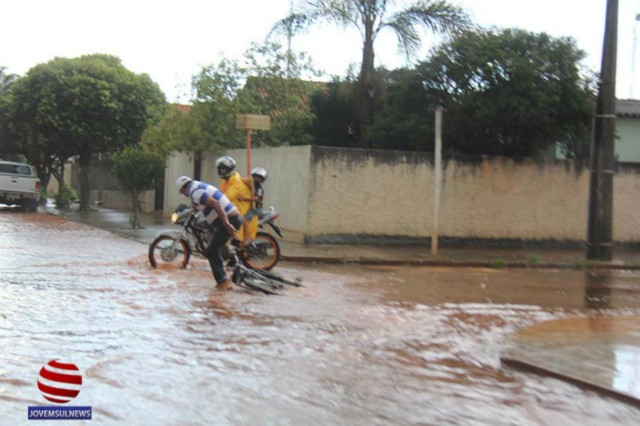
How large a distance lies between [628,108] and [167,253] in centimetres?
2030

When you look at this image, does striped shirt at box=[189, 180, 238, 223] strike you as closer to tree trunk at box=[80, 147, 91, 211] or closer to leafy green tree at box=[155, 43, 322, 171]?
leafy green tree at box=[155, 43, 322, 171]

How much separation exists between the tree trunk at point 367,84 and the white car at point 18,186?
15.0 meters

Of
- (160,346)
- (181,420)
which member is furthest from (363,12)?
(181,420)

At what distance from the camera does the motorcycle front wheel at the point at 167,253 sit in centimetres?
1141

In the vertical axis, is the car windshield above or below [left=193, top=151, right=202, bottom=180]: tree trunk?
below

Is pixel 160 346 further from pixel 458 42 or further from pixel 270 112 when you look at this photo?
pixel 270 112

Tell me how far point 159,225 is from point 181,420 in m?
16.9

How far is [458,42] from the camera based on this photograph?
16203 mm

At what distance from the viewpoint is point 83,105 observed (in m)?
A: 27.5

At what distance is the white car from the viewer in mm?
26781

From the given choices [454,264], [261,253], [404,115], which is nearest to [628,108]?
[404,115]

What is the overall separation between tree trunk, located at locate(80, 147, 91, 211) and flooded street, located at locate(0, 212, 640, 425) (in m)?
17.3

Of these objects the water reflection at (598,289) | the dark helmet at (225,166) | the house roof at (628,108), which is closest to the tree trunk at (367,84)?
the water reflection at (598,289)

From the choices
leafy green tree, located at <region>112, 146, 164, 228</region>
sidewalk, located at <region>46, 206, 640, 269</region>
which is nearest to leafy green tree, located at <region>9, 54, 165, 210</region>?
leafy green tree, located at <region>112, 146, 164, 228</region>
